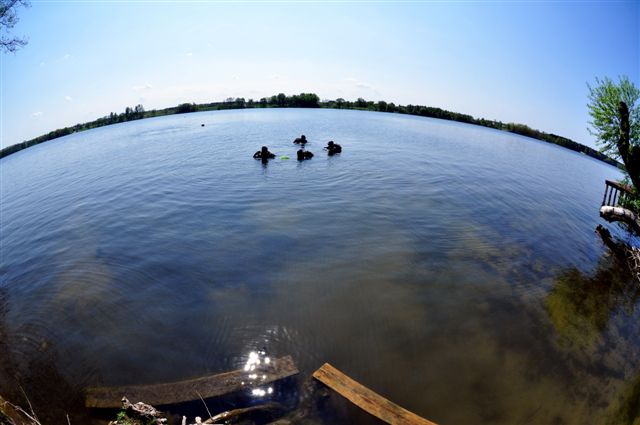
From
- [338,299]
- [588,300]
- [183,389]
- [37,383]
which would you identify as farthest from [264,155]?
[588,300]

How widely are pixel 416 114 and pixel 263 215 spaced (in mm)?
177516

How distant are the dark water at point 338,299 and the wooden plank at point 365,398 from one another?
0.33 meters

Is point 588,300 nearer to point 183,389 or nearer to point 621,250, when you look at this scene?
point 621,250

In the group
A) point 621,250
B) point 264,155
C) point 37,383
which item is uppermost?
point 264,155

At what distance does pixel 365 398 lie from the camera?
5.60 m

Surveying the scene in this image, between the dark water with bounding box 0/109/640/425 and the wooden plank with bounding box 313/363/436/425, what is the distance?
33 centimetres

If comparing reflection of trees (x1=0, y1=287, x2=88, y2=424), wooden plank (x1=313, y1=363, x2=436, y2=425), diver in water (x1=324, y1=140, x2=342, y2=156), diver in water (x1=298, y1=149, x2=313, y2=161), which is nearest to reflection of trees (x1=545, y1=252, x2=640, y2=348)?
wooden plank (x1=313, y1=363, x2=436, y2=425)

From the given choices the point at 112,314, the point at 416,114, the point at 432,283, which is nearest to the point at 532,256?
the point at 432,283

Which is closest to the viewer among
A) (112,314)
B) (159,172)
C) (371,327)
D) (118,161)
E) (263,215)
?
(371,327)

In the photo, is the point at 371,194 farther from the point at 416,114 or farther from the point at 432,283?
the point at 416,114

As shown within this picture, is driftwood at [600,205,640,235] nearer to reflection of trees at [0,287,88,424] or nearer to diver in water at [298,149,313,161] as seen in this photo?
reflection of trees at [0,287,88,424]

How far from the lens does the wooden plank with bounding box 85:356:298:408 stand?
226 inches

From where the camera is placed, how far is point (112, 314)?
8.87 metres

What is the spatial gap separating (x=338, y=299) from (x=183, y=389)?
4819 mm
